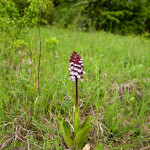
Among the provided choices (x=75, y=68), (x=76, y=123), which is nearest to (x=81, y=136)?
(x=76, y=123)

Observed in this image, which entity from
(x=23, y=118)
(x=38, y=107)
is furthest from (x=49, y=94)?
(x=23, y=118)

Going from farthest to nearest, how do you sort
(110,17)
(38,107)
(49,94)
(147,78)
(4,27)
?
(110,17)
(4,27)
(147,78)
(49,94)
(38,107)

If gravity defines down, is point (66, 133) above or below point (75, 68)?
below

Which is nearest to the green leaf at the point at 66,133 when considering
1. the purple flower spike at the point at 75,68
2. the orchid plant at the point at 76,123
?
Answer: the orchid plant at the point at 76,123

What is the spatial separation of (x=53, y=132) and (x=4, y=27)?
245 cm

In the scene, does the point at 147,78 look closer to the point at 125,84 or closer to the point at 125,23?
the point at 125,84

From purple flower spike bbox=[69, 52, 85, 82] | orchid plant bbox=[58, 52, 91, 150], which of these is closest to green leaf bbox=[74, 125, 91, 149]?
orchid plant bbox=[58, 52, 91, 150]

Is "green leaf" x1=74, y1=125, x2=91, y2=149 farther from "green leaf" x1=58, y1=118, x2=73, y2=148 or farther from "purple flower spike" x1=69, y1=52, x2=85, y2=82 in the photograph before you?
"purple flower spike" x1=69, y1=52, x2=85, y2=82

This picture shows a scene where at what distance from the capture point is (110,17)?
39.0ft

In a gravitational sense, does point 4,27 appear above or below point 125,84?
above

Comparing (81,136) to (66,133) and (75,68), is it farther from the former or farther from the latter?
(75,68)

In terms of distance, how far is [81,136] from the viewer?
118 cm

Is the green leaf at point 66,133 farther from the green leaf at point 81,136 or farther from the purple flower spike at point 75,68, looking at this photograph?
the purple flower spike at point 75,68

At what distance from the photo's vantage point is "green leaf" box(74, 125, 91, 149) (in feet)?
3.72
